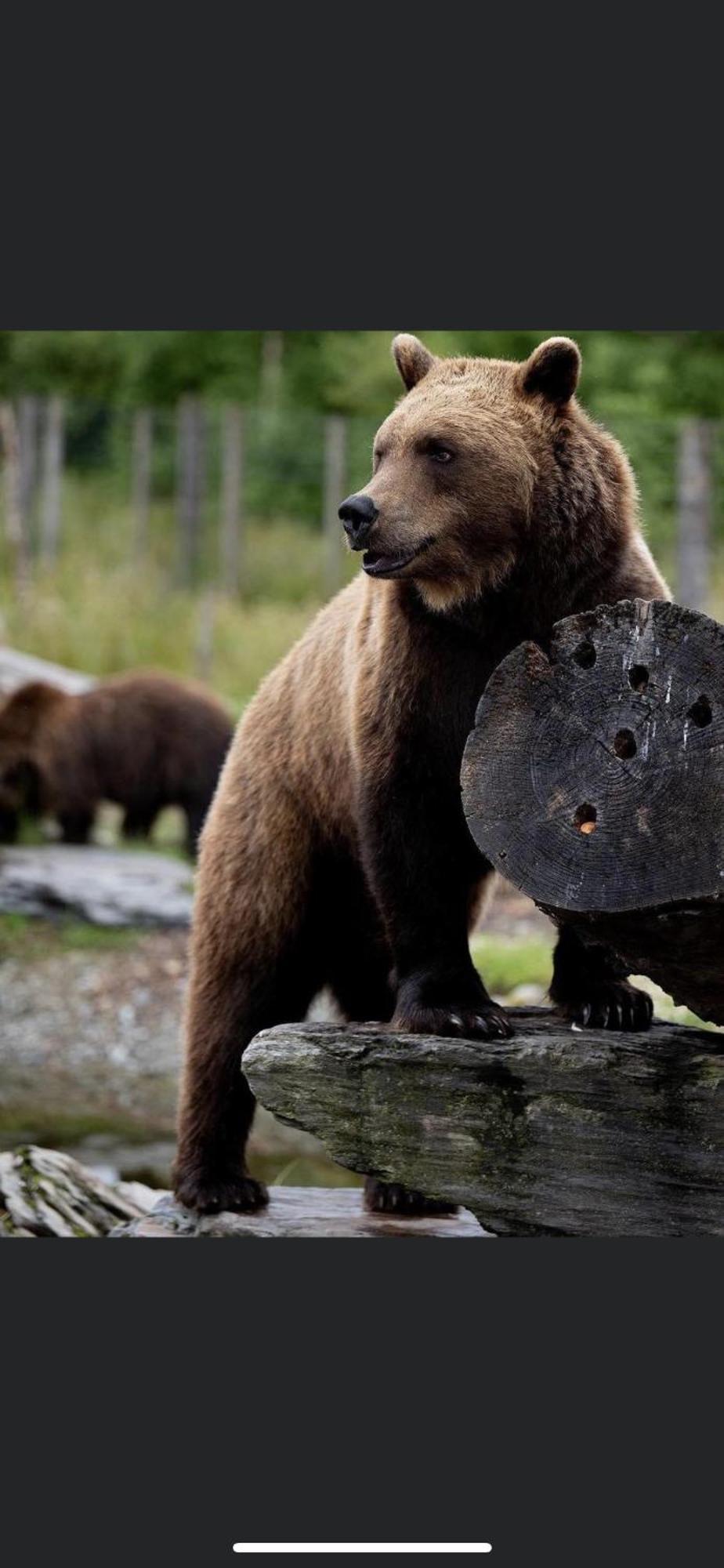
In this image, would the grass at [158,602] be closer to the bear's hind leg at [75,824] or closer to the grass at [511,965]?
the bear's hind leg at [75,824]

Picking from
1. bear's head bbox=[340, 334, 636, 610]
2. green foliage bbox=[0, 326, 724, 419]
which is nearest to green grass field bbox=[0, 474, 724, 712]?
green foliage bbox=[0, 326, 724, 419]

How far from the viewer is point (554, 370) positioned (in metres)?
4.05

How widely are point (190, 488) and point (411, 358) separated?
9.23 m

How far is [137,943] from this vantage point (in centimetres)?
1005

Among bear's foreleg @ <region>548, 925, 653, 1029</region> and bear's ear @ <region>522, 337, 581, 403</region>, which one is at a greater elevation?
bear's ear @ <region>522, 337, 581, 403</region>

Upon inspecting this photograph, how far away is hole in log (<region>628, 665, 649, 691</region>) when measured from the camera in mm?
3344

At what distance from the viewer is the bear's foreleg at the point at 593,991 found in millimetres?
4152

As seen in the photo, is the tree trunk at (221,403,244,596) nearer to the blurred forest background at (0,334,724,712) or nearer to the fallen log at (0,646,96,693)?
the blurred forest background at (0,334,724,712)

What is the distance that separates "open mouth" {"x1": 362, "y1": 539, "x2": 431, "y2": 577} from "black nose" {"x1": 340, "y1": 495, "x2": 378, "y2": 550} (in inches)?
1.3

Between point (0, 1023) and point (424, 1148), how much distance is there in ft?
17.9

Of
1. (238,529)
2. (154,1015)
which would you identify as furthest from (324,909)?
(238,529)

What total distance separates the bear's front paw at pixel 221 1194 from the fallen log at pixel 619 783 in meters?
1.84

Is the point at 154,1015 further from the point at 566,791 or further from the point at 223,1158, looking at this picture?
the point at 566,791

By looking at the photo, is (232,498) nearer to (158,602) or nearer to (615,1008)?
(158,602)
